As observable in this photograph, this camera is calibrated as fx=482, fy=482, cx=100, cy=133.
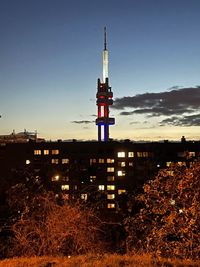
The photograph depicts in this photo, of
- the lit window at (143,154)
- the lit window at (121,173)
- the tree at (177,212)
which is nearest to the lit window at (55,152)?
the lit window at (121,173)

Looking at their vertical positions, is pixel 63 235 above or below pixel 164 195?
below

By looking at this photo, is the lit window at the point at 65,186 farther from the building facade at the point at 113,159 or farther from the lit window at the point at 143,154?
the lit window at the point at 143,154

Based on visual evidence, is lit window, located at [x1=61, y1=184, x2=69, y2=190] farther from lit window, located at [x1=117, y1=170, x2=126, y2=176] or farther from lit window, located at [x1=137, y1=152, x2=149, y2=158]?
lit window, located at [x1=137, y1=152, x2=149, y2=158]

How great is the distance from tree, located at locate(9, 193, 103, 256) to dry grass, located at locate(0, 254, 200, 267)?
1973mm

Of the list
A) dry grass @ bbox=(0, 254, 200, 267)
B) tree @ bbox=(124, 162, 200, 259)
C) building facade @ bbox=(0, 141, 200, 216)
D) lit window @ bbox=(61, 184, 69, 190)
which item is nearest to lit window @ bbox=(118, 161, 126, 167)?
building facade @ bbox=(0, 141, 200, 216)

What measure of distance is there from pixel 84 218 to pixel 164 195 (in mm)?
3819

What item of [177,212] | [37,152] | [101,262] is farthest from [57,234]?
[37,152]

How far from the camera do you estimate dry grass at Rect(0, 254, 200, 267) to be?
1252 centimetres

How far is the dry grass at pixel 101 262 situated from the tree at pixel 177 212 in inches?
16.0

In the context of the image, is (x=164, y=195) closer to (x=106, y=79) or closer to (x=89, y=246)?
(x=89, y=246)

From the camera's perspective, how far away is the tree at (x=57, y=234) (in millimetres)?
15664

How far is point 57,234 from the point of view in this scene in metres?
15.7

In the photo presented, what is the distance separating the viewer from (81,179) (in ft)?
261

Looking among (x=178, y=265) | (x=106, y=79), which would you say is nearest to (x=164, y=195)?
(x=178, y=265)
